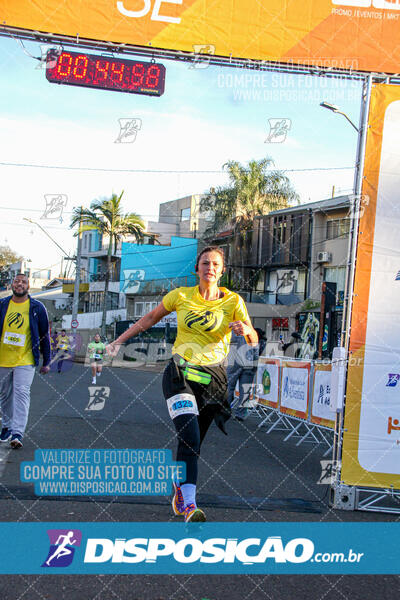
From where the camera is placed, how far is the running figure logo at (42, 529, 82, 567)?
3.49m

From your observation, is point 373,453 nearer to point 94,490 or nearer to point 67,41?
point 94,490

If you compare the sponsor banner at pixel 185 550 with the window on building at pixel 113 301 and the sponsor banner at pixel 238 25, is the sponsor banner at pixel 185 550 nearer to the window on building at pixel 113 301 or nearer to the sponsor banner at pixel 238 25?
the sponsor banner at pixel 238 25

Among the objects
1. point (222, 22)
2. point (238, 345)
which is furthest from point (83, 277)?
point (222, 22)

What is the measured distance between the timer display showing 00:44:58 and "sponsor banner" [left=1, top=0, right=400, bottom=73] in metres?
0.46

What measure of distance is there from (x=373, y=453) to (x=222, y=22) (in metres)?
4.51

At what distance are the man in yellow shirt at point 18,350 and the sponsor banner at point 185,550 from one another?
2.87 m

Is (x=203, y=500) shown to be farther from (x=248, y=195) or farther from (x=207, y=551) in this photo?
(x=248, y=195)

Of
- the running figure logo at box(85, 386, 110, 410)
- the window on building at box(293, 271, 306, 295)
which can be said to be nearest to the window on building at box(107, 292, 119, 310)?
the window on building at box(293, 271, 306, 295)

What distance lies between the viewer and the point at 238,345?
448 inches

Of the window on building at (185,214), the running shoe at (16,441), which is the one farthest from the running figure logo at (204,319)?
the window on building at (185,214)

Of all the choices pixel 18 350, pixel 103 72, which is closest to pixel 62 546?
pixel 18 350

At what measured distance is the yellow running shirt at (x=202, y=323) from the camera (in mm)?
4543

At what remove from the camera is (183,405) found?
4363 millimetres

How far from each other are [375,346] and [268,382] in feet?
19.5
